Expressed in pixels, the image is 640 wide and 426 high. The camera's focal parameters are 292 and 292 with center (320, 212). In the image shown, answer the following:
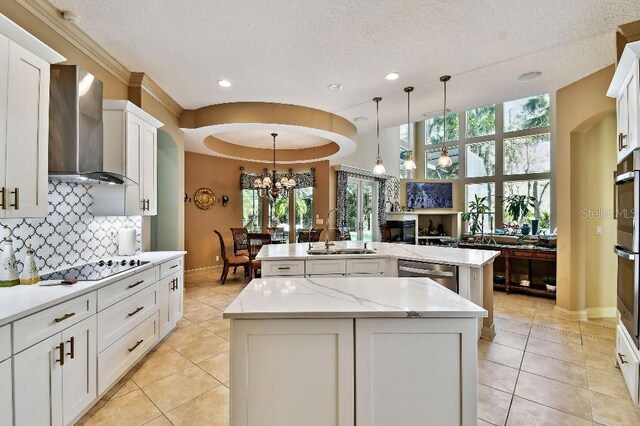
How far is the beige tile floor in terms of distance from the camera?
76.4 inches

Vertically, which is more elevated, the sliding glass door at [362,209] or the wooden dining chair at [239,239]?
the sliding glass door at [362,209]

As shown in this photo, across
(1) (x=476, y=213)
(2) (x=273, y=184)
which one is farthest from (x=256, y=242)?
(1) (x=476, y=213)

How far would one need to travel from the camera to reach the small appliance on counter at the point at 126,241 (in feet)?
10.0

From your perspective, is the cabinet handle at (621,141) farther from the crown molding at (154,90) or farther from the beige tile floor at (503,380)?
→ the crown molding at (154,90)

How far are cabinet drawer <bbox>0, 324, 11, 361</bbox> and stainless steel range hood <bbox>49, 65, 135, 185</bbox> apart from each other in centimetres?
113

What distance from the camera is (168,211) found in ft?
14.5

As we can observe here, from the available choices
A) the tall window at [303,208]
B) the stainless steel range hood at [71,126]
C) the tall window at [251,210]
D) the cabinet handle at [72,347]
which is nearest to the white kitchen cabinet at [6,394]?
Result: the cabinet handle at [72,347]

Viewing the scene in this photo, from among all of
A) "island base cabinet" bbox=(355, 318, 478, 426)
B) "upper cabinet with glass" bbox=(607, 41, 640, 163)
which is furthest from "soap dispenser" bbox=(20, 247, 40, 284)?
"upper cabinet with glass" bbox=(607, 41, 640, 163)

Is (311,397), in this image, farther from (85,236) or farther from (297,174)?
(297,174)

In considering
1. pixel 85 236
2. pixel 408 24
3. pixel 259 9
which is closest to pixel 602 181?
pixel 408 24

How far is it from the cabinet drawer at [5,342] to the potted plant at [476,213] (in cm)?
708

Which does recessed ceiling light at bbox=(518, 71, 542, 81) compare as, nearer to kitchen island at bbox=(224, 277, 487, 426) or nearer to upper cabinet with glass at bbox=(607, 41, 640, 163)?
upper cabinet with glass at bbox=(607, 41, 640, 163)

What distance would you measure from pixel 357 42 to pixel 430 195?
555cm

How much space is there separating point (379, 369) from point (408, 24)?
2581 mm
